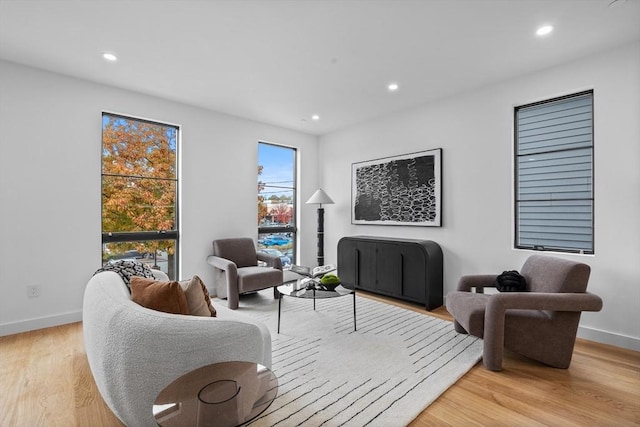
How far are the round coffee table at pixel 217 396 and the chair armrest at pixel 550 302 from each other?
73.4 inches

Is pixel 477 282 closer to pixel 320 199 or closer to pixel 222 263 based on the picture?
pixel 320 199

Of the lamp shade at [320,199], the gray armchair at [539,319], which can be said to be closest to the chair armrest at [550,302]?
the gray armchair at [539,319]

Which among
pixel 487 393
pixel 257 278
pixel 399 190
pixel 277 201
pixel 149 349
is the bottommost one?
pixel 487 393

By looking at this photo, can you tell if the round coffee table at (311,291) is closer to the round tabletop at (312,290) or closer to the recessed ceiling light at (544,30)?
the round tabletop at (312,290)

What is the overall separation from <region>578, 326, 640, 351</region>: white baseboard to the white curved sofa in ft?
10.6

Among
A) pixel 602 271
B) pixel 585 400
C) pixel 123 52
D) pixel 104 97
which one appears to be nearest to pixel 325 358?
pixel 585 400

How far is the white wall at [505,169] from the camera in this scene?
273 centimetres

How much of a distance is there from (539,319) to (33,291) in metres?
4.69

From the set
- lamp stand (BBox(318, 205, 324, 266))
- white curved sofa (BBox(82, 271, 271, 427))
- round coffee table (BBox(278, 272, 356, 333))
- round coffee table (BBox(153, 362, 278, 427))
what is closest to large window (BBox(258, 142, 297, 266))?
lamp stand (BBox(318, 205, 324, 266))

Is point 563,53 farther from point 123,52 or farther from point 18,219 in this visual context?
point 18,219

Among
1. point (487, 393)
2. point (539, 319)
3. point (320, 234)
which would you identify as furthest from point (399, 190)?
point (487, 393)

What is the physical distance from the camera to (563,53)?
2896 millimetres

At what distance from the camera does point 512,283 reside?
284cm

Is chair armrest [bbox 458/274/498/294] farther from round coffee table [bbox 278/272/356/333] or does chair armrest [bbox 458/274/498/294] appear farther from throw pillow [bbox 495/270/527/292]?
round coffee table [bbox 278/272/356/333]
